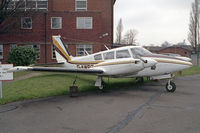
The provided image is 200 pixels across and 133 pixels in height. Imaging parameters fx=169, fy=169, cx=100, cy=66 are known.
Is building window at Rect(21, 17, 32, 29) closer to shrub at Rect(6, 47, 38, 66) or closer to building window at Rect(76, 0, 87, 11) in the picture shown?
shrub at Rect(6, 47, 38, 66)

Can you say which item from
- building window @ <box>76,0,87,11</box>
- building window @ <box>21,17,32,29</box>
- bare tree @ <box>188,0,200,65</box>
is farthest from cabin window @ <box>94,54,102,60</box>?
bare tree @ <box>188,0,200,65</box>

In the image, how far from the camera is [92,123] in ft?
15.2

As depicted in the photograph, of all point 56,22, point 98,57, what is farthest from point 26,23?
point 98,57

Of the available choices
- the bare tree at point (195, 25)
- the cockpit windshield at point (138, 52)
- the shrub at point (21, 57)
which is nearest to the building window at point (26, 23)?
the shrub at point (21, 57)

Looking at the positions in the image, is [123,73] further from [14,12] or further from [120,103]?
[14,12]

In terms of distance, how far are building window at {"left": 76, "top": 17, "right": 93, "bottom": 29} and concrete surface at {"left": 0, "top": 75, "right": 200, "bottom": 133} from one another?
56.2 ft

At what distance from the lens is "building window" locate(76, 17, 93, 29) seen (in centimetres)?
2274

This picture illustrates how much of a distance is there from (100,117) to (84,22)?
19.3 m

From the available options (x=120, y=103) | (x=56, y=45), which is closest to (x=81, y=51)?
(x=56, y=45)

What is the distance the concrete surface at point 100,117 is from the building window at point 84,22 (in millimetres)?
17131

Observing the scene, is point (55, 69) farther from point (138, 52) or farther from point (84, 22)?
point (84, 22)

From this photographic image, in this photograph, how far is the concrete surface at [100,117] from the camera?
423 cm

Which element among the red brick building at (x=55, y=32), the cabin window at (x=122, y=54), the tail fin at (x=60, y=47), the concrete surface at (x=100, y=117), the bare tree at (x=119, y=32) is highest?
the bare tree at (x=119, y=32)

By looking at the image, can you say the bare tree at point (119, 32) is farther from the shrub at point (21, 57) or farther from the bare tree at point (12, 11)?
the shrub at point (21, 57)
